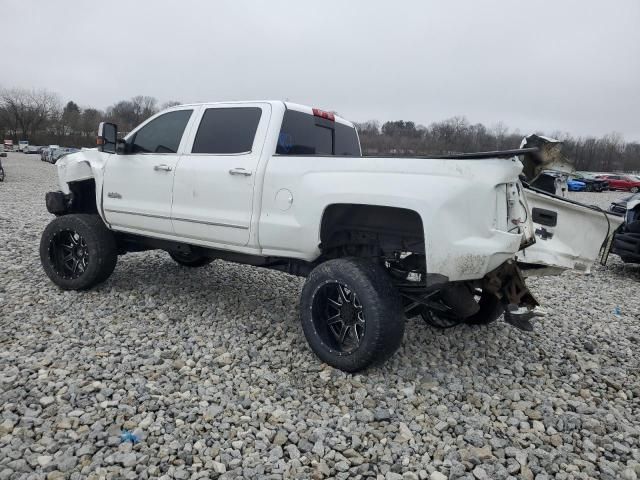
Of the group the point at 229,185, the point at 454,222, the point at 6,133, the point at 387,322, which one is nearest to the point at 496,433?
the point at 387,322

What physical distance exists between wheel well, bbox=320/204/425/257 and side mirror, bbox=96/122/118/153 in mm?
2495

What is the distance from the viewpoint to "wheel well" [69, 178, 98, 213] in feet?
16.5

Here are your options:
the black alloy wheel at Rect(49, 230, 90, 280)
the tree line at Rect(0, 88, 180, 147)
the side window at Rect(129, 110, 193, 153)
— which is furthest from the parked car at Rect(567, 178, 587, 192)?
the tree line at Rect(0, 88, 180, 147)

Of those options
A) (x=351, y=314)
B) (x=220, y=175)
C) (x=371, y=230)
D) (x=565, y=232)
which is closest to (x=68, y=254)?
(x=220, y=175)

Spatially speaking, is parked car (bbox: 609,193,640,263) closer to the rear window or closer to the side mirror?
the rear window

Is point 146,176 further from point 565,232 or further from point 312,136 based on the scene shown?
point 565,232

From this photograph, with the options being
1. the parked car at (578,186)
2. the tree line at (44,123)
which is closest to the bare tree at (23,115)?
the tree line at (44,123)

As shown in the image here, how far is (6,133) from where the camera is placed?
67250 mm

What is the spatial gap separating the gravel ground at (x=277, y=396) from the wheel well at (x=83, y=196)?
92 centimetres

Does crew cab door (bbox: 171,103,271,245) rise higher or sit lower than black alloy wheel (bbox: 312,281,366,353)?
higher

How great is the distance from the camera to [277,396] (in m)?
3.04

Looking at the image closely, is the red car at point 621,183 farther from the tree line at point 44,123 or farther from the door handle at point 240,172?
the tree line at point 44,123

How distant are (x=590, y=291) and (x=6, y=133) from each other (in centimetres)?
8077

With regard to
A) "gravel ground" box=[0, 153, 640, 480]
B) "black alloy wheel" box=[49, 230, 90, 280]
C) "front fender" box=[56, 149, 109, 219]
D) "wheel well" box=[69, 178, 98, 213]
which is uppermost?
"front fender" box=[56, 149, 109, 219]
